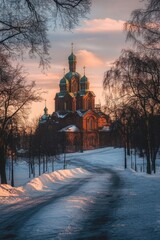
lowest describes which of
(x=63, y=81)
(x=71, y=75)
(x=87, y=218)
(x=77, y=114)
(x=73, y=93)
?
(x=87, y=218)

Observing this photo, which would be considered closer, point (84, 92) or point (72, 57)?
point (84, 92)

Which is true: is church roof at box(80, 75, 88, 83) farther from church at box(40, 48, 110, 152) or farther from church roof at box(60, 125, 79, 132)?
church roof at box(60, 125, 79, 132)

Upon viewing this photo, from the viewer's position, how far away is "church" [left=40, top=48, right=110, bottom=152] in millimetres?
99706

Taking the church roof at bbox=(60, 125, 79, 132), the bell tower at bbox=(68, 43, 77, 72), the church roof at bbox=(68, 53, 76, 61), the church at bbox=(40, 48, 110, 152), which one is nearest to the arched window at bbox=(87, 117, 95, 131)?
the church at bbox=(40, 48, 110, 152)

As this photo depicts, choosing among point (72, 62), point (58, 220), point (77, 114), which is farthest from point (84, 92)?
point (58, 220)

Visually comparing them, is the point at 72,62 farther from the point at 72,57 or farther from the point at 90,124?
the point at 90,124

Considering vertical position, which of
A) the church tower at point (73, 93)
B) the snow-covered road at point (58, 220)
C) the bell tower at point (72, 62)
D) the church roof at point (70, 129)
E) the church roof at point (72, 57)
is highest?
the church roof at point (72, 57)

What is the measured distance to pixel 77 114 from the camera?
339 feet

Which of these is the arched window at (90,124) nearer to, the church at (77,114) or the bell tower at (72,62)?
the church at (77,114)

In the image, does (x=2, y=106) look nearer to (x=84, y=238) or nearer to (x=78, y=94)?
(x=84, y=238)

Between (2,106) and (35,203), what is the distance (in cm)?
1568

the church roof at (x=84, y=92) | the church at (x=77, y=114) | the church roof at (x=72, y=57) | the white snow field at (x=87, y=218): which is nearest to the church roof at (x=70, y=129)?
the church at (x=77, y=114)

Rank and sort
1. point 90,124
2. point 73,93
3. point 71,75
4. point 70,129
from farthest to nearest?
point 71,75 → point 73,93 → point 90,124 → point 70,129

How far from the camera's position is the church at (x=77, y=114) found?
99706mm
